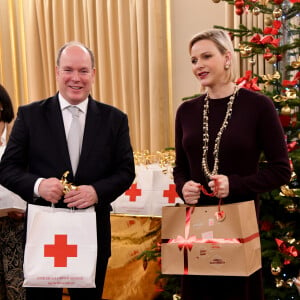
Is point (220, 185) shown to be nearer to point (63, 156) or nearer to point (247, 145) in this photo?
point (247, 145)

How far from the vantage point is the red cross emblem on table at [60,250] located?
1835 millimetres

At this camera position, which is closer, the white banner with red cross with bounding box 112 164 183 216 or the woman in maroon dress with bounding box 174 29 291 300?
the woman in maroon dress with bounding box 174 29 291 300

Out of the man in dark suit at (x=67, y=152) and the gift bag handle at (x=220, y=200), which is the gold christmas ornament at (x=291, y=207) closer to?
the gift bag handle at (x=220, y=200)

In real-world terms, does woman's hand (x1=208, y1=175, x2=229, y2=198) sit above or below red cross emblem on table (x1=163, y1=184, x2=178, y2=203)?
above

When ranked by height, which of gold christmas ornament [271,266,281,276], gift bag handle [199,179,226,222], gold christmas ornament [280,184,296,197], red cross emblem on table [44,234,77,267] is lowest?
gold christmas ornament [271,266,281,276]

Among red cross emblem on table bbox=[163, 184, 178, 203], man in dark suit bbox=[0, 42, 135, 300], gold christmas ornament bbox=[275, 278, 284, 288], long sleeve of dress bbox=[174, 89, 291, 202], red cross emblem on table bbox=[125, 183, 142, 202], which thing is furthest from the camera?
red cross emblem on table bbox=[125, 183, 142, 202]

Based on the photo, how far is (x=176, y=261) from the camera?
1.79 meters

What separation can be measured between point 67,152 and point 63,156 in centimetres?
2

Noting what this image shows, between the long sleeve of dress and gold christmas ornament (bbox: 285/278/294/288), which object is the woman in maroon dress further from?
gold christmas ornament (bbox: 285/278/294/288)

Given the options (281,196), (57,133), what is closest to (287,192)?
(281,196)

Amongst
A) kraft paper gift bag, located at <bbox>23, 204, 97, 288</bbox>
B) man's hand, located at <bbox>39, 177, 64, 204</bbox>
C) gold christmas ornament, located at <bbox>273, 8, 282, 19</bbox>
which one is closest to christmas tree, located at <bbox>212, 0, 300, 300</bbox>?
gold christmas ornament, located at <bbox>273, 8, 282, 19</bbox>

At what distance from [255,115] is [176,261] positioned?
0.63m

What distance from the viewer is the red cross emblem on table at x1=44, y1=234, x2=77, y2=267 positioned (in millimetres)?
1835

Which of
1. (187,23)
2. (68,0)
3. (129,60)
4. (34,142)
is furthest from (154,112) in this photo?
(34,142)
